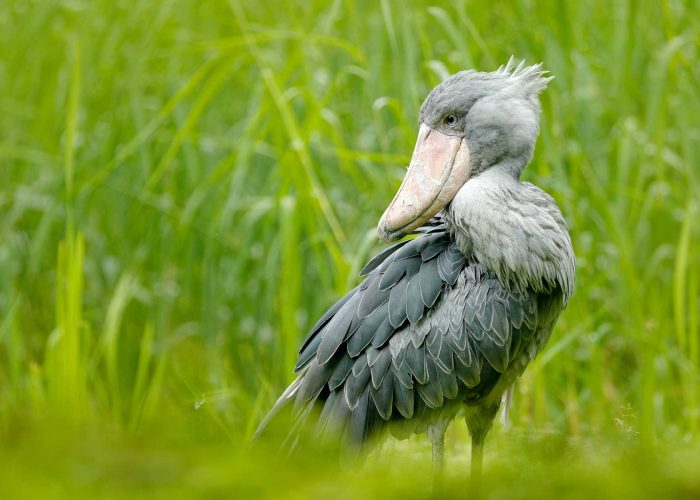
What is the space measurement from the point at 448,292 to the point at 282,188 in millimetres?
1213

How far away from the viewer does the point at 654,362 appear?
359 centimetres

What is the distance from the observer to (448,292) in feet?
8.96

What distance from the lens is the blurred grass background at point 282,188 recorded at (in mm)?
3668

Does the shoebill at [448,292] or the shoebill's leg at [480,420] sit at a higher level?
the shoebill at [448,292]

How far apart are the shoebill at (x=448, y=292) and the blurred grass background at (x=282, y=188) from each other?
297mm

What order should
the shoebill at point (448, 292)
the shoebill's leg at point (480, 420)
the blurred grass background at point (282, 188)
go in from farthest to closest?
1. the blurred grass background at point (282, 188)
2. the shoebill's leg at point (480, 420)
3. the shoebill at point (448, 292)

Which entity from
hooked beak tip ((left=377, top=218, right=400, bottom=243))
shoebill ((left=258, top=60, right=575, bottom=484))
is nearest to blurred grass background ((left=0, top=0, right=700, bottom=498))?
shoebill ((left=258, top=60, right=575, bottom=484))

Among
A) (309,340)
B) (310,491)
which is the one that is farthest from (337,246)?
(310,491)

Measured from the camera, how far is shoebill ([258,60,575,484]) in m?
2.68

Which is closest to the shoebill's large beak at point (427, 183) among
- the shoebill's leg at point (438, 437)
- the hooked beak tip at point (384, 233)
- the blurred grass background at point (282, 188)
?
the hooked beak tip at point (384, 233)

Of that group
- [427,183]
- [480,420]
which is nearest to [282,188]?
[427,183]

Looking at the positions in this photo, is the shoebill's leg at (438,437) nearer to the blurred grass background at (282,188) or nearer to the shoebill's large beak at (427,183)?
the blurred grass background at (282,188)

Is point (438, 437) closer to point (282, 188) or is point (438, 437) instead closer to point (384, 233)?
point (384, 233)

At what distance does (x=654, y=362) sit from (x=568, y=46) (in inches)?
48.1
